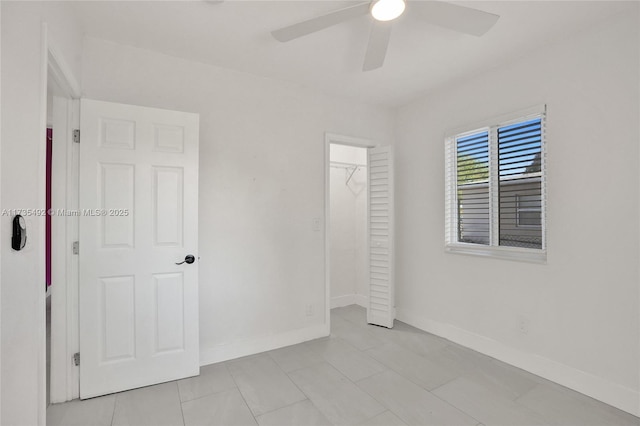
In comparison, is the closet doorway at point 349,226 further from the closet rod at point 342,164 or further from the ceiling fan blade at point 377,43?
the ceiling fan blade at point 377,43

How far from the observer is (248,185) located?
2863 mm

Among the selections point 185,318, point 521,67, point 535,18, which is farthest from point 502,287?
point 185,318

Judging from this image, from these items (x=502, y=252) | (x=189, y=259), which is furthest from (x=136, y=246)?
(x=502, y=252)

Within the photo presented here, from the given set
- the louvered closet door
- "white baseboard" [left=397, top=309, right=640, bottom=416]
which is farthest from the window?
"white baseboard" [left=397, top=309, right=640, bottom=416]

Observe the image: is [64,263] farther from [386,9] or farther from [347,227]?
[347,227]

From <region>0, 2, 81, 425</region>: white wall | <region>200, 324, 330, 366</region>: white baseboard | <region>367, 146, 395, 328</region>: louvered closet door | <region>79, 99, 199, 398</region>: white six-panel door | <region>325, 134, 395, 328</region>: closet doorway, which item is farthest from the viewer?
<region>325, 134, 395, 328</region>: closet doorway

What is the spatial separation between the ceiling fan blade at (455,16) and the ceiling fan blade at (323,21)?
287 mm

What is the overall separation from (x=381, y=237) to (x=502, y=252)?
4.00 ft

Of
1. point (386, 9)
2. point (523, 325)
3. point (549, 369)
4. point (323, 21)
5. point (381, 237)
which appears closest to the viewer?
point (386, 9)

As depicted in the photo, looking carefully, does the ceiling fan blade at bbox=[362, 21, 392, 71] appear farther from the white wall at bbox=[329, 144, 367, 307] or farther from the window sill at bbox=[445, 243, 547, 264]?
the white wall at bbox=[329, 144, 367, 307]

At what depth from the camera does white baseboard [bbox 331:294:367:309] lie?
14.0ft

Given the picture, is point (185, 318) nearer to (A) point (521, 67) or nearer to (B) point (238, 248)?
(B) point (238, 248)

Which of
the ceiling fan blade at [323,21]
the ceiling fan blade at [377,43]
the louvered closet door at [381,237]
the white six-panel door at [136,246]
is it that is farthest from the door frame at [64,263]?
the louvered closet door at [381,237]

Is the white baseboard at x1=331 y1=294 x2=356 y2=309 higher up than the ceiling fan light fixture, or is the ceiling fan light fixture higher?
the ceiling fan light fixture
